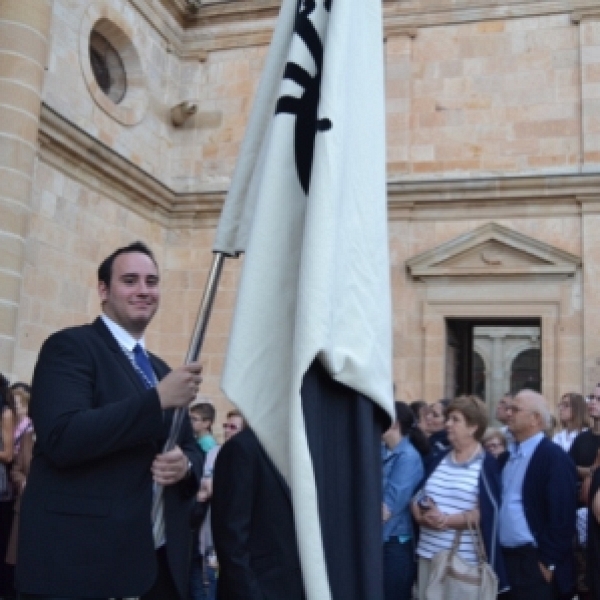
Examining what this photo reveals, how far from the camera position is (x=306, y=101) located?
2328mm

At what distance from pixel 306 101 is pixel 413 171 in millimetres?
11037

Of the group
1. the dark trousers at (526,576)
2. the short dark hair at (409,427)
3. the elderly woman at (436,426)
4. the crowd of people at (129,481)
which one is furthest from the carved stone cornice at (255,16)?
the crowd of people at (129,481)

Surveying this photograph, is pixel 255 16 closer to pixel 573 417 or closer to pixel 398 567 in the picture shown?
pixel 573 417

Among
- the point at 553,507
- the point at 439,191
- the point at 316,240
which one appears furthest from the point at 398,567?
the point at 439,191

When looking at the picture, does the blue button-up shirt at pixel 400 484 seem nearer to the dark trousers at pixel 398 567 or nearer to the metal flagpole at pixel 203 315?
the dark trousers at pixel 398 567

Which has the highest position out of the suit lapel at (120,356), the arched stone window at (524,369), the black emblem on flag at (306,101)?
the arched stone window at (524,369)

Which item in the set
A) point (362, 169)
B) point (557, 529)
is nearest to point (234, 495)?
point (362, 169)

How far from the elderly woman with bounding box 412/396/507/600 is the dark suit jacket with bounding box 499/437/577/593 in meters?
0.23

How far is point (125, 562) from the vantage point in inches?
88.3

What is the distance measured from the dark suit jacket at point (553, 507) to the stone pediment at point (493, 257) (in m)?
7.96

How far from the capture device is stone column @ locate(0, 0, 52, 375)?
9188 millimetres

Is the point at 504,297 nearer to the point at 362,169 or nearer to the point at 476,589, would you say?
the point at 476,589

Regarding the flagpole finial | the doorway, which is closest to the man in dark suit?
the flagpole finial

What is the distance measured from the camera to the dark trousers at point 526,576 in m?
4.53
